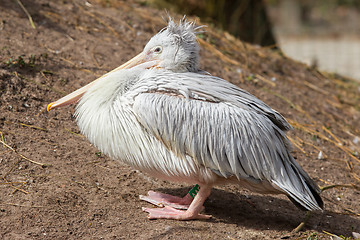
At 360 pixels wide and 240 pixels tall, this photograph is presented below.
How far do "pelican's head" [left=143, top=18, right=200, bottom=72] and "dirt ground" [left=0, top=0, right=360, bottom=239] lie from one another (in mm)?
1139

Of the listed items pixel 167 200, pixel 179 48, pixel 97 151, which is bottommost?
pixel 97 151

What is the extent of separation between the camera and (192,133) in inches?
142

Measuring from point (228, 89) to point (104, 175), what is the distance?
1403 millimetres

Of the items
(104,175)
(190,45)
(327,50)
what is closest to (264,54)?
(190,45)

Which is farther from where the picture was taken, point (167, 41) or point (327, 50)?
point (327, 50)

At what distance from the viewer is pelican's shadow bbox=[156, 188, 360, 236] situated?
4016 millimetres

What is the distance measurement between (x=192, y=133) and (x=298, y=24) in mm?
15695

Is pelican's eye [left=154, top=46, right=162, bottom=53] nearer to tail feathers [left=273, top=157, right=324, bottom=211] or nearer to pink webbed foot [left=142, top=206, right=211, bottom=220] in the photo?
pink webbed foot [left=142, top=206, right=211, bottom=220]

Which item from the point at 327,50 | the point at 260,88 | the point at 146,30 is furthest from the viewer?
the point at 327,50

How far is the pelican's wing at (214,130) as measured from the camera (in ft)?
11.8

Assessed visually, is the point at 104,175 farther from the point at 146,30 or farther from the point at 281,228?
the point at 146,30

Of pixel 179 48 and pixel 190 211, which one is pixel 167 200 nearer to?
pixel 190 211

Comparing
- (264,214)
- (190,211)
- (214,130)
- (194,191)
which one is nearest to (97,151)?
(194,191)

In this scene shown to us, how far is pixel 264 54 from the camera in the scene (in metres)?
7.61
